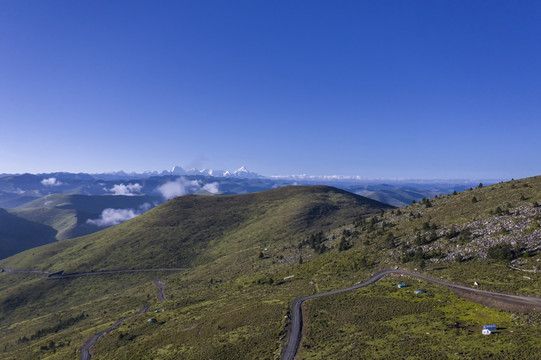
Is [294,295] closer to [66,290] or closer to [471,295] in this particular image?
[471,295]

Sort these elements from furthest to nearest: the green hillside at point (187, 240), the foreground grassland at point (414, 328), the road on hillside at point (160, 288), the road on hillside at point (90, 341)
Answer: the green hillside at point (187, 240) → the road on hillside at point (160, 288) → the road on hillside at point (90, 341) → the foreground grassland at point (414, 328)

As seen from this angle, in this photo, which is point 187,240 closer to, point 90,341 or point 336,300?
point 90,341

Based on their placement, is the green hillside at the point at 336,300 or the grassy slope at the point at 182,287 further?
the grassy slope at the point at 182,287

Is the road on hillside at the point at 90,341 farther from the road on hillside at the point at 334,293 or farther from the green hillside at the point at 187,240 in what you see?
the green hillside at the point at 187,240

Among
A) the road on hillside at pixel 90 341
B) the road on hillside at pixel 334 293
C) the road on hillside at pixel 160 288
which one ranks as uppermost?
the road on hillside at pixel 334 293

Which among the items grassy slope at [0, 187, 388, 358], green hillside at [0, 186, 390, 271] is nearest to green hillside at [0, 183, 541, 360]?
grassy slope at [0, 187, 388, 358]

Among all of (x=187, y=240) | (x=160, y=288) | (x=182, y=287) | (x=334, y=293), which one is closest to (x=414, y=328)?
(x=334, y=293)

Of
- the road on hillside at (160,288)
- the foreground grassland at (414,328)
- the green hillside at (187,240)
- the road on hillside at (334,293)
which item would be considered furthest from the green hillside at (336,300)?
the green hillside at (187,240)

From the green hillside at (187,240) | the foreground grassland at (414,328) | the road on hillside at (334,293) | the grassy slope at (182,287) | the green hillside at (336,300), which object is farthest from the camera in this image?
the green hillside at (187,240)
